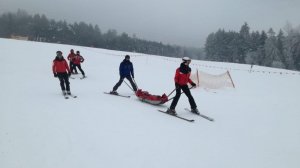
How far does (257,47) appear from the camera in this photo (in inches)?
2933

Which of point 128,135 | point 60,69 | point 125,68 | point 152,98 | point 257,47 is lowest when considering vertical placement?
point 128,135

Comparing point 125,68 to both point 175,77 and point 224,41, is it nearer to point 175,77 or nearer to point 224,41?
point 175,77

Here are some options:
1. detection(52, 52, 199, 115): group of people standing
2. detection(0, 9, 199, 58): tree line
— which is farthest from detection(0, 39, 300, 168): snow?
detection(0, 9, 199, 58): tree line

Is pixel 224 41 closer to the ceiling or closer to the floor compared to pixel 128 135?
closer to the ceiling

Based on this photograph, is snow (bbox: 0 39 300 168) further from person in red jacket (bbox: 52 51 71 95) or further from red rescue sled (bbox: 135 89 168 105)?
person in red jacket (bbox: 52 51 71 95)

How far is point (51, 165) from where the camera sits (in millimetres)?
4875

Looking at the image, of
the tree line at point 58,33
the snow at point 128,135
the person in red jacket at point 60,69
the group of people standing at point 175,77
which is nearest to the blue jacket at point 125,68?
the group of people standing at point 175,77

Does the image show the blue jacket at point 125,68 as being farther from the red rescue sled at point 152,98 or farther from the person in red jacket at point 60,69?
the person in red jacket at point 60,69

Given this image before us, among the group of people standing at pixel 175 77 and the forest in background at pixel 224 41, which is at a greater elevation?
the forest in background at pixel 224 41

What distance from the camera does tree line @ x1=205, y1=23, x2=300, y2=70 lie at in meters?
66.0

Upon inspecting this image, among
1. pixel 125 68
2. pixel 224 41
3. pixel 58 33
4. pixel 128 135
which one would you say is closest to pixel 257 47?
pixel 224 41

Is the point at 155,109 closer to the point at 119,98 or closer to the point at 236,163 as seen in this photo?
the point at 119,98

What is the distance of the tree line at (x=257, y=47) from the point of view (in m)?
66.0

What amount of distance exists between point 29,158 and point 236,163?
13.9ft
